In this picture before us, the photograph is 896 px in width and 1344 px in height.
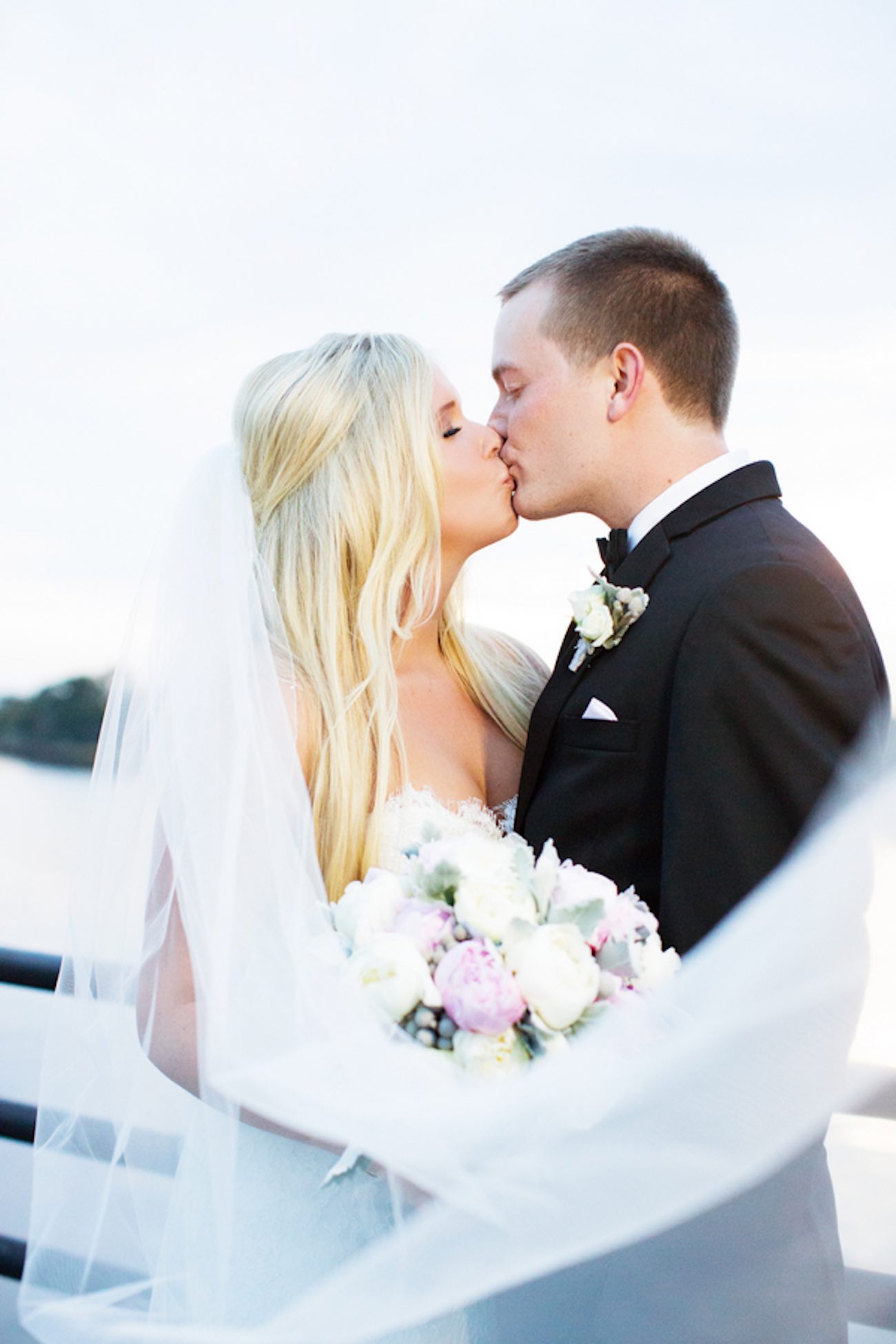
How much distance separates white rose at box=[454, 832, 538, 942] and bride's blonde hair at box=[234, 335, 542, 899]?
2.70ft

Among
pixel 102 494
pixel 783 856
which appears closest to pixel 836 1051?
pixel 783 856

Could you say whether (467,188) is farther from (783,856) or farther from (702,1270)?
(702,1270)

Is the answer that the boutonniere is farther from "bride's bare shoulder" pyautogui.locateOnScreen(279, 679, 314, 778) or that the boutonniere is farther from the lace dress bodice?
"bride's bare shoulder" pyautogui.locateOnScreen(279, 679, 314, 778)

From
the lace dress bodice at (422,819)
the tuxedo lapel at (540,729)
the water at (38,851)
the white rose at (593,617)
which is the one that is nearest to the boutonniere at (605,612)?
the white rose at (593,617)

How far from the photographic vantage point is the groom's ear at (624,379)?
2648mm

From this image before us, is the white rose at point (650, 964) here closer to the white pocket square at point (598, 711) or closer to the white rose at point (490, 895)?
the white rose at point (490, 895)

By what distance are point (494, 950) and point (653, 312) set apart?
1.77 m

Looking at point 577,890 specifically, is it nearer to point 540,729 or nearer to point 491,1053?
point 491,1053

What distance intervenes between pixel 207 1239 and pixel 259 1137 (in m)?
0.26

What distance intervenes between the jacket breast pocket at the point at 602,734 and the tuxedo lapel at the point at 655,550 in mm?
77

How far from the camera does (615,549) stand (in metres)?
2.58

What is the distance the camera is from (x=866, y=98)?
457cm

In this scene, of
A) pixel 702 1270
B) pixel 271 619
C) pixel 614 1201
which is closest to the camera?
pixel 614 1201

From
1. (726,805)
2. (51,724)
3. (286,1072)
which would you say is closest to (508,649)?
(726,805)
